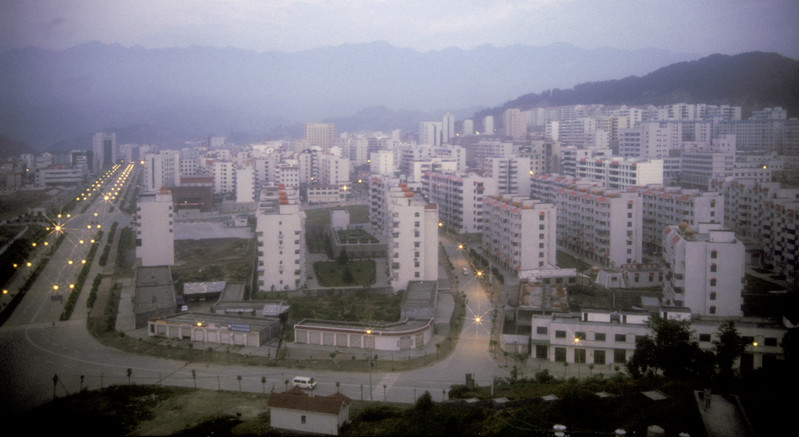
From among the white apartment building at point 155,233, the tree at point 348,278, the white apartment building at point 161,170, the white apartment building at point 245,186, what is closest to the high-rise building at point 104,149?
A: the white apartment building at point 155,233

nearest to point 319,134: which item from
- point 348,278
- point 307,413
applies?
point 348,278

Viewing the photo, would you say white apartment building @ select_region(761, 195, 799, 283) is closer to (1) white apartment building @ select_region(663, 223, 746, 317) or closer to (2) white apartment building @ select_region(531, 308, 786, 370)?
(1) white apartment building @ select_region(663, 223, 746, 317)

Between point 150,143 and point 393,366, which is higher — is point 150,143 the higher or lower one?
the higher one

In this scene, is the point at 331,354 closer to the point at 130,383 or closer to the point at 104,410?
the point at 130,383

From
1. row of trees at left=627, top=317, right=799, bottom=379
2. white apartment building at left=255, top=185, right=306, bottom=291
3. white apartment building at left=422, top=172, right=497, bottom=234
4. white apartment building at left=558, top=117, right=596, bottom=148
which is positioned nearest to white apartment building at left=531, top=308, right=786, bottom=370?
row of trees at left=627, top=317, right=799, bottom=379

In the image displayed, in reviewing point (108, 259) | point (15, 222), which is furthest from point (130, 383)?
point (108, 259)

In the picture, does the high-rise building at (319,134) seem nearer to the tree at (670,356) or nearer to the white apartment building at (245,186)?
the white apartment building at (245,186)

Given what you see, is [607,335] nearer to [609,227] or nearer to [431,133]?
[609,227]
